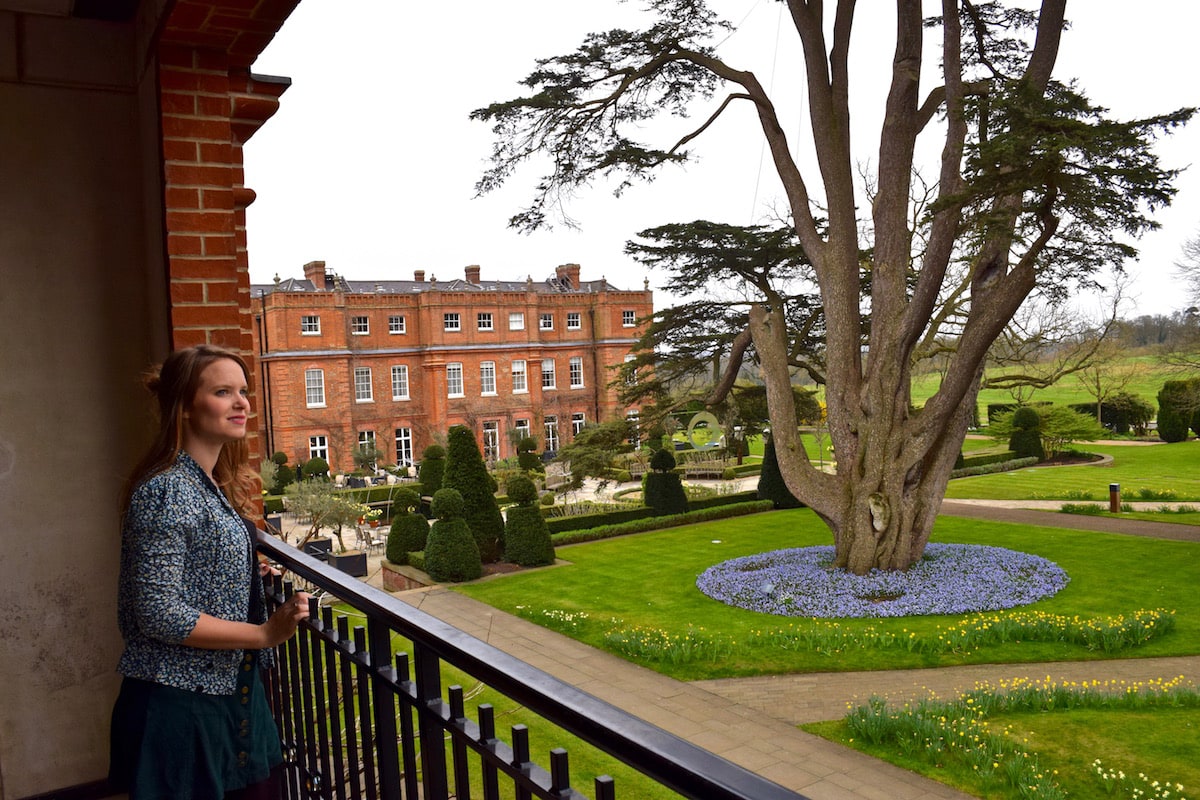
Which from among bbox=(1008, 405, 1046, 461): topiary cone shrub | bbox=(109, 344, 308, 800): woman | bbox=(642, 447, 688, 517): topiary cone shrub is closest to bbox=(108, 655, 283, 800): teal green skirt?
bbox=(109, 344, 308, 800): woman

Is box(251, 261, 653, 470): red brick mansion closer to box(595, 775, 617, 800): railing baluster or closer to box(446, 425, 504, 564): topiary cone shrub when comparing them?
box(446, 425, 504, 564): topiary cone shrub

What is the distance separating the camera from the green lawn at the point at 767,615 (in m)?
9.81

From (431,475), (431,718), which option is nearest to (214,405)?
(431,718)

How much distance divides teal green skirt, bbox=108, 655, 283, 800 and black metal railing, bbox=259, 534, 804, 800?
279mm

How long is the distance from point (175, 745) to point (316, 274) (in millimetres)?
35036

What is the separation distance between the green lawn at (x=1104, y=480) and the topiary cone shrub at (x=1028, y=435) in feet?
5.66

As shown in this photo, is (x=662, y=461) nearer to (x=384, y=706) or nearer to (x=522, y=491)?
(x=522, y=491)

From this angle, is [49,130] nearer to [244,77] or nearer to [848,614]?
[244,77]

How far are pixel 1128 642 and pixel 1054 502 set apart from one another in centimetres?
1205

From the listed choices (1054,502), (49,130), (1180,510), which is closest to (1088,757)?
(49,130)

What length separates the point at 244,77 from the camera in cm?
333

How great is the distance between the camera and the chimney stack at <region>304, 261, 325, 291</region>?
114ft

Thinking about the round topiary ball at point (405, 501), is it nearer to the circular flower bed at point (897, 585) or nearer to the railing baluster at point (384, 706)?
the circular flower bed at point (897, 585)

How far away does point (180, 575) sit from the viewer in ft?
6.02
